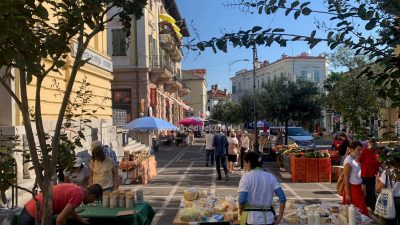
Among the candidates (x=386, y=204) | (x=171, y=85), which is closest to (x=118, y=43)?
(x=171, y=85)

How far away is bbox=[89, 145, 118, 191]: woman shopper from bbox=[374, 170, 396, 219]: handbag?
4457mm

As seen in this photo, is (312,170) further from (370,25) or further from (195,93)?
(195,93)

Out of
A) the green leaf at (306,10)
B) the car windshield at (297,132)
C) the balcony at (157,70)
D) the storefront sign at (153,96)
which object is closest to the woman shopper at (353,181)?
the green leaf at (306,10)

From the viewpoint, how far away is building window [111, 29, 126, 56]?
34.7 m

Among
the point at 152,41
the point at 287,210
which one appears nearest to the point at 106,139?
the point at 287,210

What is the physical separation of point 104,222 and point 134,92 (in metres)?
30.5

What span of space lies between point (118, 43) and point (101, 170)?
28.1m

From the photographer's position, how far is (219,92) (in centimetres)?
13962

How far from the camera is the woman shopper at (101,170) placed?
8594 millimetres

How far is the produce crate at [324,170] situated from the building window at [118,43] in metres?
21.2

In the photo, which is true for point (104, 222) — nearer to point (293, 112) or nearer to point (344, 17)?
point (344, 17)

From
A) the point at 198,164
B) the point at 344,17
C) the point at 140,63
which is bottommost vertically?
the point at 198,164

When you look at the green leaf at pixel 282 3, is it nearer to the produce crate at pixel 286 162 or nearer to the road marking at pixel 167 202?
the road marking at pixel 167 202

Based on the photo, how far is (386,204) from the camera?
7156 millimetres
